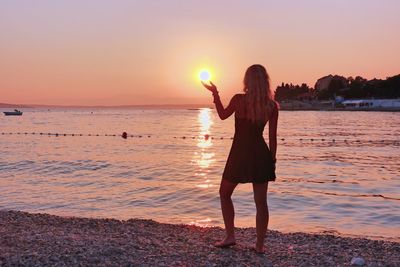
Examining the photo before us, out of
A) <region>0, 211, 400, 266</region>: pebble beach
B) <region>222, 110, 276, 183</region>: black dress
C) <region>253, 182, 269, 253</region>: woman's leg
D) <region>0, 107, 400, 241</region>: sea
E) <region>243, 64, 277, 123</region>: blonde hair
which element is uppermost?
<region>243, 64, 277, 123</region>: blonde hair

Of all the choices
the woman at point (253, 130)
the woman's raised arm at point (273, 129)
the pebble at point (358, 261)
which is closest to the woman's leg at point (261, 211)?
the woman at point (253, 130)

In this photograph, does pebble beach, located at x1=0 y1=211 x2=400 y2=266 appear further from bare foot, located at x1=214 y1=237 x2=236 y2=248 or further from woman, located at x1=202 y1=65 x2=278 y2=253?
woman, located at x1=202 y1=65 x2=278 y2=253

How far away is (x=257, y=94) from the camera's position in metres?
6.91

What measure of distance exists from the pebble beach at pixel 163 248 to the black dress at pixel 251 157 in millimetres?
1155

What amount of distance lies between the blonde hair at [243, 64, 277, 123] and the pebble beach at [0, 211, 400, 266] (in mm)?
2013

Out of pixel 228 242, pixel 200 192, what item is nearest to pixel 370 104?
pixel 200 192

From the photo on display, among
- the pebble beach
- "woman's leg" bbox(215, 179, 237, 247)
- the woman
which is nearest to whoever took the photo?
the pebble beach

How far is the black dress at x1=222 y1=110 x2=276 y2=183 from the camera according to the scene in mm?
7035

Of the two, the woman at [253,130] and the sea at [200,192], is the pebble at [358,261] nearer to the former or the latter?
the woman at [253,130]

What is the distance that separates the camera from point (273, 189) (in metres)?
16.3

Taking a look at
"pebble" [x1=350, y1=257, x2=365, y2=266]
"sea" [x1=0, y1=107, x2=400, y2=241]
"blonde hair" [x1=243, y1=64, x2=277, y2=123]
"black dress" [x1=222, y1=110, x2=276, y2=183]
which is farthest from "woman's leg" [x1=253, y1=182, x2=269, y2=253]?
"sea" [x1=0, y1=107, x2=400, y2=241]

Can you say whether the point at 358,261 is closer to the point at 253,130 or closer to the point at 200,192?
the point at 253,130

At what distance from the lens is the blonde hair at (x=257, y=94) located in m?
6.91

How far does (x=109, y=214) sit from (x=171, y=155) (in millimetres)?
17523
